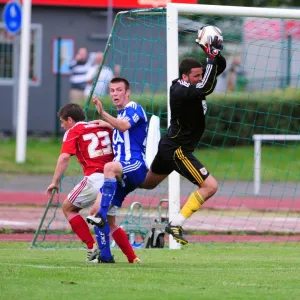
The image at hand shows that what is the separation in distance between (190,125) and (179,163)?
1.42 ft

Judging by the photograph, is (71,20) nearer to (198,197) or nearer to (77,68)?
(77,68)

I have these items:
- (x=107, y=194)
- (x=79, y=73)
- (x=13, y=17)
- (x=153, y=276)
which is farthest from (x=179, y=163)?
(x=79, y=73)

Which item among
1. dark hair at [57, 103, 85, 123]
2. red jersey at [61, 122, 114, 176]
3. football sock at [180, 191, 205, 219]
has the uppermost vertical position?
dark hair at [57, 103, 85, 123]

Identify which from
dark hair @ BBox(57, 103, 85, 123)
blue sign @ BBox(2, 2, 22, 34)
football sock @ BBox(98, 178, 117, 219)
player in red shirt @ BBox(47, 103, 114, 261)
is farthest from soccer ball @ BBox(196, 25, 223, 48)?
blue sign @ BBox(2, 2, 22, 34)

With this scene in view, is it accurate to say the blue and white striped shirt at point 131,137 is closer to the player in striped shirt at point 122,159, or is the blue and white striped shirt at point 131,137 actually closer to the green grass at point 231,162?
the player in striped shirt at point 122,159

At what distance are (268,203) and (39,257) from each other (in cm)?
947

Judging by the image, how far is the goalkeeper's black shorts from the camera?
10742 mm

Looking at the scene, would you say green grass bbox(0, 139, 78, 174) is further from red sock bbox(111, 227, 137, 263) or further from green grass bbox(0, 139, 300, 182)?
red sock bbox(111, 227, 137, 263)

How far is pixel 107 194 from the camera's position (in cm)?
988

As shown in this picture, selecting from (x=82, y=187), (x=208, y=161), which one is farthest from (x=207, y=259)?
(x=208, y=161)

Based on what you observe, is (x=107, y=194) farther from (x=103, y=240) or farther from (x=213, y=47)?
(x=213, y=47)

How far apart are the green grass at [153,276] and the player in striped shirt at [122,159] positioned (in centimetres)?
47

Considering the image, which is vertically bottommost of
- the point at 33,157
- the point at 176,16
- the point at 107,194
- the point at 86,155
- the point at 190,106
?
the point at 33,157

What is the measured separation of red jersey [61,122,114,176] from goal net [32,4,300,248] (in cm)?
246
